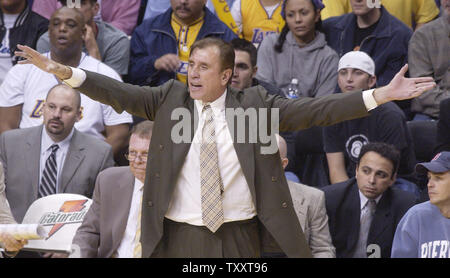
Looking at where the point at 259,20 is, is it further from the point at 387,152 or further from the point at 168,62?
the point at 387,152

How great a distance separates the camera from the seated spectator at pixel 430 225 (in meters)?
3.85

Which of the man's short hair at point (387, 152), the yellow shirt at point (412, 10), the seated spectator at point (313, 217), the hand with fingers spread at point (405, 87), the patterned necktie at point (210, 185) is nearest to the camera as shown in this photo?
the hand with fingers spread at point (405, 87)

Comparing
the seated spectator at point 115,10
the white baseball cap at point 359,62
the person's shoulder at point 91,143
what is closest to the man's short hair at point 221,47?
the person's shoulder at point 91,143

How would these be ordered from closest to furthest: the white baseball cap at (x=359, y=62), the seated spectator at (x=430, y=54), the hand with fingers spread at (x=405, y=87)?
the hand with fingers spread at (x=405, y=87) → the white baseball cap at (x=359, y=62) → the seated spectator at (x=430, y=54)

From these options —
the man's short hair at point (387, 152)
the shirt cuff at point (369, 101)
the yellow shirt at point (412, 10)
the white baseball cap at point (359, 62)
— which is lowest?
the man's short hair at point (387, 152)

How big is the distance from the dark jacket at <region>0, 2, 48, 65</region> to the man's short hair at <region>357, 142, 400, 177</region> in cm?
264

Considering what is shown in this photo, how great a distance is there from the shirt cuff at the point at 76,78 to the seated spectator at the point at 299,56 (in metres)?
2.61

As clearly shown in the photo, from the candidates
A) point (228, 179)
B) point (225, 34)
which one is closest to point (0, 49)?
point (225, 34)

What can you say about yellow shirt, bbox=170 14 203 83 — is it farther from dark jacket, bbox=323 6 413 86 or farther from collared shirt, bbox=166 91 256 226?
collared shirt, bbox=166 91 256 226

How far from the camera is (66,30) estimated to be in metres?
5.57

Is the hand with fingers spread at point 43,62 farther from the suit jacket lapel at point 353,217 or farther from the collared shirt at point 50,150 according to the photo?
the suit jacket lapel at point 353,217

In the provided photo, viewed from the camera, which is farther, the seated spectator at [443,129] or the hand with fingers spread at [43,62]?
the seated spectator at [443,129]
